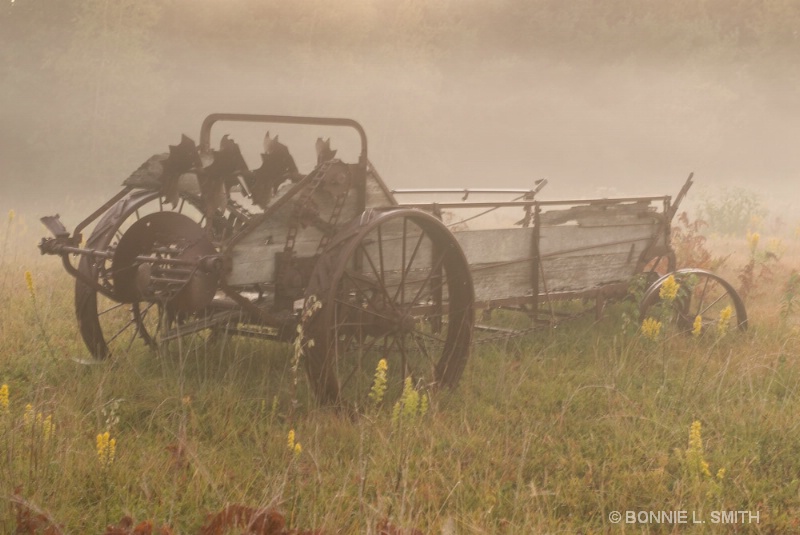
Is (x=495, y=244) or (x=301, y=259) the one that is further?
(x=495, y=244)

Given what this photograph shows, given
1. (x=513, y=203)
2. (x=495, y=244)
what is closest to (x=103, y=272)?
(x=495, y=244)

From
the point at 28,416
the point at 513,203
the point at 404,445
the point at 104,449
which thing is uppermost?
the point at 513,203

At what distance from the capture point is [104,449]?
296 cm

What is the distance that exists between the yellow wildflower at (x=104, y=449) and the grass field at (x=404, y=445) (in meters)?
0.03

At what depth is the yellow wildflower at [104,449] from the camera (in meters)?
2.66

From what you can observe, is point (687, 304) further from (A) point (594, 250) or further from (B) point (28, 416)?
(B) point (28, 416)

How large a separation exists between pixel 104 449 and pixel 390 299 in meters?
1.74

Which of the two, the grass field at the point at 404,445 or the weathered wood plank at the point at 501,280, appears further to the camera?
the weathered wood plank at the point at 501,280

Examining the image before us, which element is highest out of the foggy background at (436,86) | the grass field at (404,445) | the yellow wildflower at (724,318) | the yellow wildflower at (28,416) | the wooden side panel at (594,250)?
the foggy background at (436,86)

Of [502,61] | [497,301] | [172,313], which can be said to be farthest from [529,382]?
[502,61]

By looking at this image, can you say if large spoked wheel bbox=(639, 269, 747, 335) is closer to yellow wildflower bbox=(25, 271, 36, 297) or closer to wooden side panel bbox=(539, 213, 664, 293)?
wooden side panel bbox=(539, 213, 664, 293)

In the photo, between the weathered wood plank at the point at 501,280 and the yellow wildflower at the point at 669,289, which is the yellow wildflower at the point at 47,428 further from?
the yellow wildflower at the point at 669,289

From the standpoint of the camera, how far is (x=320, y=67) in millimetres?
25672

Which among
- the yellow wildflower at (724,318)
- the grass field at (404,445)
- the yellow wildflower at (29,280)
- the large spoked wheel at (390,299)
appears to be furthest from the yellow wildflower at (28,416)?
the yellow wildflower at (724,318)
